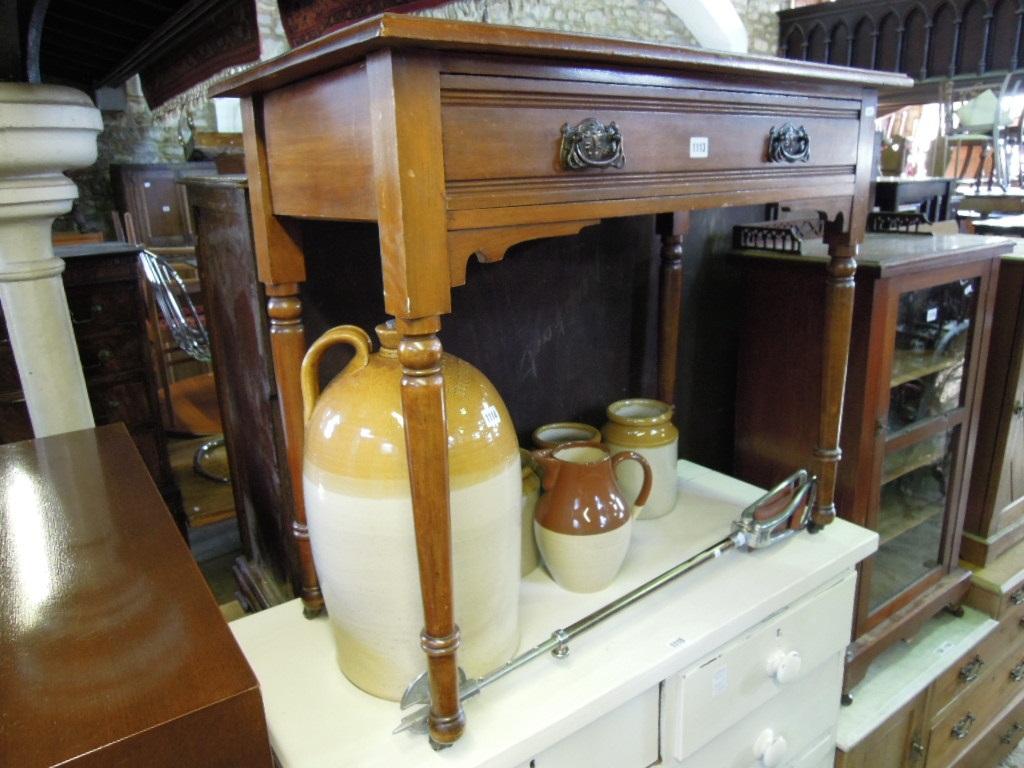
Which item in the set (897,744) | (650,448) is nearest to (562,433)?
(650,448)

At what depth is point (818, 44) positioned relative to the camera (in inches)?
195

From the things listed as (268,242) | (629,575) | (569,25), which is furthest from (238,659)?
(569,25)

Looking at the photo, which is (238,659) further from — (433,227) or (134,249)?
(134,249)

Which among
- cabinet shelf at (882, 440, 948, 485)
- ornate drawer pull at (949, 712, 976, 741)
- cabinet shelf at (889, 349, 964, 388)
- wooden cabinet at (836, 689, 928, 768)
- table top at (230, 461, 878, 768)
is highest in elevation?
cabinet shelf at (889, 349, 964, 388)

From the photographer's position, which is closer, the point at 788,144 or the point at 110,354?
the point at 788,144

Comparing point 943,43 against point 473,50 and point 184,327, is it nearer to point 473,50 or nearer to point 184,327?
point 184,327

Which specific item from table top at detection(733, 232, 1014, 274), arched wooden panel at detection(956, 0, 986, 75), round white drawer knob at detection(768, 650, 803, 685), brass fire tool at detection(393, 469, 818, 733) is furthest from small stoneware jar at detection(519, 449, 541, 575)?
arched wooden panel at detection(956, 0, 986, 75)

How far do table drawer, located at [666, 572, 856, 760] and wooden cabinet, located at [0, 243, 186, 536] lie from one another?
1684 mm

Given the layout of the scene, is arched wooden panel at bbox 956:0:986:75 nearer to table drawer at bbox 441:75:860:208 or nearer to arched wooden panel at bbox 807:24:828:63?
arched wooden panel at bbox 807:24:828:63

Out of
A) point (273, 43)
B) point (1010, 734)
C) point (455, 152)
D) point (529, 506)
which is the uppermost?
point (273, 43)

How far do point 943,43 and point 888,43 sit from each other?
31cm

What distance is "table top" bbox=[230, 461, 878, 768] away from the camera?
0.80m

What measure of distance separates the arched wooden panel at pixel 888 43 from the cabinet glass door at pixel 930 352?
3.98 meters

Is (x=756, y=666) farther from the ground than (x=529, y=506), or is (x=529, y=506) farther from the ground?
(x=529, y=506)
